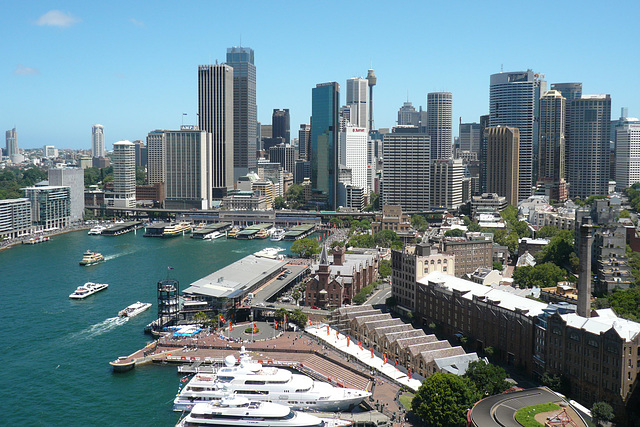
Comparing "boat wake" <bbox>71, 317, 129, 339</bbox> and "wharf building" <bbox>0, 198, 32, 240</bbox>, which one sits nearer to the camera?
"boat wake" <bbox>71, 317, 129, 339</bbox>

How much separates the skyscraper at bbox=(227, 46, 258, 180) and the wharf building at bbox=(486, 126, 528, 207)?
67.1 metres

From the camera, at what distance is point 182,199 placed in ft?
443

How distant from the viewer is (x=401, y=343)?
4269 centimetres

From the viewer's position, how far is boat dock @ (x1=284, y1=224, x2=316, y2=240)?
351 ft

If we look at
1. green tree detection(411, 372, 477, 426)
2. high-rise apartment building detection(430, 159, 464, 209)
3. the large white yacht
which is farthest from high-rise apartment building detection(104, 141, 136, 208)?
green tree detection(411, 372, 477, 426)

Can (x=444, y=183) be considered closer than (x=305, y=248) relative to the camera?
No

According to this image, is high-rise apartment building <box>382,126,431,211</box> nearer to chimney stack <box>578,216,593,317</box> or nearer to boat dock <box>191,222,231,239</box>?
boat dock <box>191,222,231,239</box>

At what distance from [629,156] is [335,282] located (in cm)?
12686

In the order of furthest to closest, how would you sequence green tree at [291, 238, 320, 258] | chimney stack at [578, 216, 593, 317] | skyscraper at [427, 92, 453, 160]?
1. skyscraper at [427, 92, 453, 160]
2. green tree at [291, 238, 320, 258]
3. chimney stack at [578, 216, 593, 317]

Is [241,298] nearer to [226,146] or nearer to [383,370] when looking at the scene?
[383,370]

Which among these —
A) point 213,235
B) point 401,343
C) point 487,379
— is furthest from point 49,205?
point 487,379

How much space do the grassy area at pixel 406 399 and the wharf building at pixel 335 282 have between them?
722 inches

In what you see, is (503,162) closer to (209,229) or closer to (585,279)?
(209,229)

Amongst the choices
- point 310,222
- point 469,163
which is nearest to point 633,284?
point 310,222
